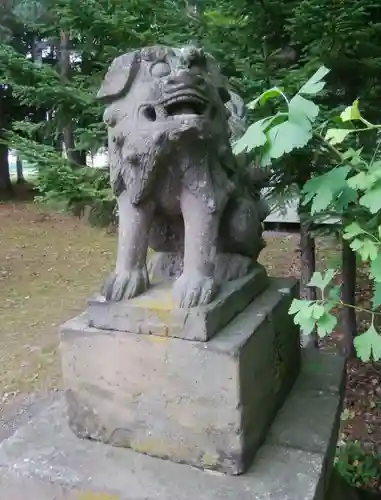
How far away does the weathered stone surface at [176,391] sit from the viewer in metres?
1.39

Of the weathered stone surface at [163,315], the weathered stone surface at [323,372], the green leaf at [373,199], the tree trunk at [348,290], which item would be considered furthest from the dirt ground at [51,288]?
the green leaf at [373,199]

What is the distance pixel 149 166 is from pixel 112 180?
0.15m

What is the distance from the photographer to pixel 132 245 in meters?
1.54

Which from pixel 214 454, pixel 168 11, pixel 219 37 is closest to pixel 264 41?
pixel 219 37

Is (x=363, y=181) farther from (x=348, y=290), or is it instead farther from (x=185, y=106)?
(x=348, y=290)

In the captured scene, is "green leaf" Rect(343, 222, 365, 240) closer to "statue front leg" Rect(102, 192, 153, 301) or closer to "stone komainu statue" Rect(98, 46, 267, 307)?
"stone komainu statue" Rect(98, 46, 267, 307)

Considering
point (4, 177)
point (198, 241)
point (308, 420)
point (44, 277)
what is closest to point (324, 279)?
point (198, 241)

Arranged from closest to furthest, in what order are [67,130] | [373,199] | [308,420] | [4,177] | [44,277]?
[373,199]
[308,420]
[67,130]
[44,277]
[4,177]

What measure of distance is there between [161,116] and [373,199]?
0.61 m

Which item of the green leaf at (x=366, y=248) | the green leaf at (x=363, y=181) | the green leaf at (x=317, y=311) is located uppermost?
the green leaf at (x=363, y=181)

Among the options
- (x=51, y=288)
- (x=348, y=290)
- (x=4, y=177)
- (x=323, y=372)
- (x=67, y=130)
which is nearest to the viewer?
(x=323, y=372)

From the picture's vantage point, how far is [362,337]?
1.15m

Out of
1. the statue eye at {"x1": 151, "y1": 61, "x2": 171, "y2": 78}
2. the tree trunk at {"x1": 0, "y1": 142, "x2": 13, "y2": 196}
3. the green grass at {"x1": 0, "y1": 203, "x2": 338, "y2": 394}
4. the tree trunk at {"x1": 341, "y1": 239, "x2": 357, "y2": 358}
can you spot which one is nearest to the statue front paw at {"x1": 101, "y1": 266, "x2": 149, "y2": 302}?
the statue eye at {"x1": 151, "y1": 61, "x2": 171, "y2": 78}

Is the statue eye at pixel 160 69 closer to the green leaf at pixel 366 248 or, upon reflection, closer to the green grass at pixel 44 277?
the green leaf at pixel 366 248
